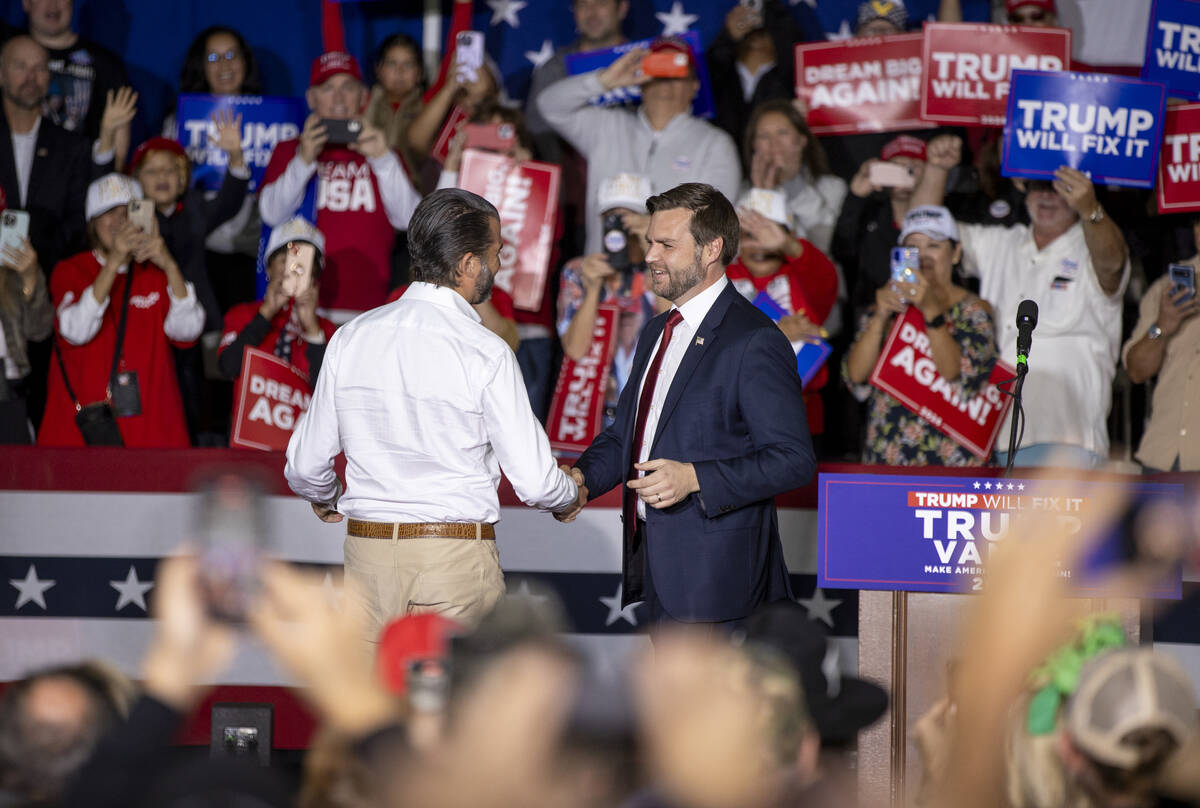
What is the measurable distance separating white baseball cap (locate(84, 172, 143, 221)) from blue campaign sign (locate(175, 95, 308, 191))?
30.9 inches

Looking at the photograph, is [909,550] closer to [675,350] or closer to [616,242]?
[675,350]

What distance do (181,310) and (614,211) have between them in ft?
6.53

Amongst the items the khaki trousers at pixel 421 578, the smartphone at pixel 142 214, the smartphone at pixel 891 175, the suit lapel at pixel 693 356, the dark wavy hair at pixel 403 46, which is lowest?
the khaki trousers at pixel 421 578

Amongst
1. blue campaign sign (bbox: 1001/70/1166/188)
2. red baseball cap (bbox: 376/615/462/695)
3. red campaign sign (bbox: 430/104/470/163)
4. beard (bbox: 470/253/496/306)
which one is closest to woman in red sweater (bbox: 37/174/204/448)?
red campaign sign (bbox: 430/104/470/163)

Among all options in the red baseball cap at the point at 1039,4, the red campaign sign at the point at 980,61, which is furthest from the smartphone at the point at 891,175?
the red baseball cap at the point at 1039,4

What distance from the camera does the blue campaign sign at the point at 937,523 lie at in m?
3.96

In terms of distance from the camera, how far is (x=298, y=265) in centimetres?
590

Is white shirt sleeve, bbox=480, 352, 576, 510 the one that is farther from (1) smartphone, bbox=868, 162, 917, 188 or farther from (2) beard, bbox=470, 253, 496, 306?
(1) smartphone, bbox=868, 162, 917, 188

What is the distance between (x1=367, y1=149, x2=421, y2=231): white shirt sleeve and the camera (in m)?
6.52

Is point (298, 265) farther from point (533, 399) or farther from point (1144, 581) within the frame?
point (1144, 581)

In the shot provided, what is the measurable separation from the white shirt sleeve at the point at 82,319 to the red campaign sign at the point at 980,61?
3898mm

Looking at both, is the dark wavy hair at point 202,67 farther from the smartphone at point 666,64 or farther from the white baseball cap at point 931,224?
the white baseball cap at point 931,224

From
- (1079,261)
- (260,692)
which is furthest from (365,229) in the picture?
(1079,261)

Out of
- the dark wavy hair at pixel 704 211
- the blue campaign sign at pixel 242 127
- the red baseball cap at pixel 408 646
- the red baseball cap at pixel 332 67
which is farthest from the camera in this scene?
the blue campaign sign at pixel 242 127
